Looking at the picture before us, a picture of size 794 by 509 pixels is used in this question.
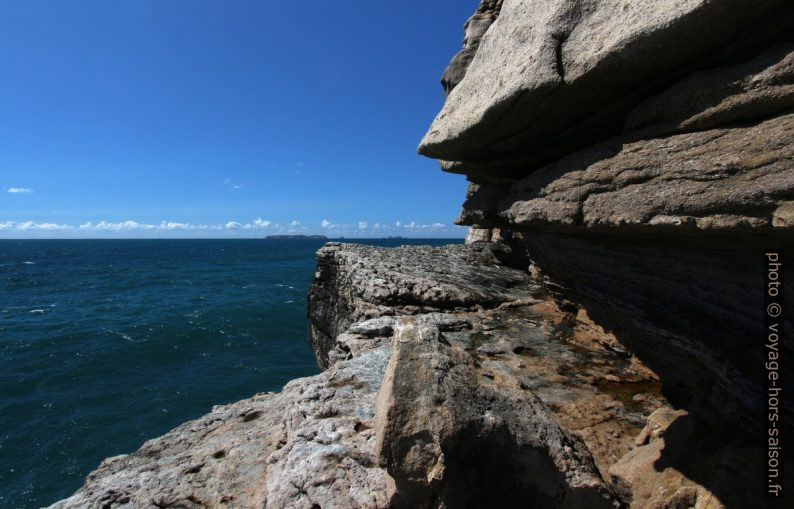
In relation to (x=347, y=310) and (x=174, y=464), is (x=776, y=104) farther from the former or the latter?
(x=347, y=310)

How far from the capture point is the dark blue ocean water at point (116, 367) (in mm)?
17062

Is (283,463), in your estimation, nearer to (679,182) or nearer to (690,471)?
(690,471)

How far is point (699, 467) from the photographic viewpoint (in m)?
4.46

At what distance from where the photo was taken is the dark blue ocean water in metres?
17.1

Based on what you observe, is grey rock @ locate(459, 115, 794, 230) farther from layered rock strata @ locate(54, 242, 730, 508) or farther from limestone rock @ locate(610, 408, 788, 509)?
layered rock strata @ locate(54, 242, 730, 508)

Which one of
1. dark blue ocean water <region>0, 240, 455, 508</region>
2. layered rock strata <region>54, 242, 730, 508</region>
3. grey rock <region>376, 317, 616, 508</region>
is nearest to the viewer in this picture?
grey rock <region>376, 317, 616, 508</region>

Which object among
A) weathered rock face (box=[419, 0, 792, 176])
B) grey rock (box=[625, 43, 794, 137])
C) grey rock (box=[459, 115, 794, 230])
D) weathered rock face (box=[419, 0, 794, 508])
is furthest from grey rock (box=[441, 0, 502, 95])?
grey rock (box=[625, 43, 794, 137])

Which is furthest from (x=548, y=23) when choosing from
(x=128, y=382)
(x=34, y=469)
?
(x=128, y=382)

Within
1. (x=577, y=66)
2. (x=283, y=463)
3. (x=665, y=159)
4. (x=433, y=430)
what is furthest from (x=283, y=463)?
(x=577, y=66)

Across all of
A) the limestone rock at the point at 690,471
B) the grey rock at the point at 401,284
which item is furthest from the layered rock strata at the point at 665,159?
the grey rock at the point at 401,284

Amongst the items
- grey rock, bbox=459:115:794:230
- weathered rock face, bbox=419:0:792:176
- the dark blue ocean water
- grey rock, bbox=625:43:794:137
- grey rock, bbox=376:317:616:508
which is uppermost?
weathered rock face, bbox=419:0:792:176

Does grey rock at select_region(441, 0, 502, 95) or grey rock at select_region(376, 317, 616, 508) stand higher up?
grey rock at select_region(441, 0, 502, 95)

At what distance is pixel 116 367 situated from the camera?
2580cm

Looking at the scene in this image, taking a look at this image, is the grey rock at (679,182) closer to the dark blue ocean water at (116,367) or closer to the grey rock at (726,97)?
the grey rock at (726,97)
